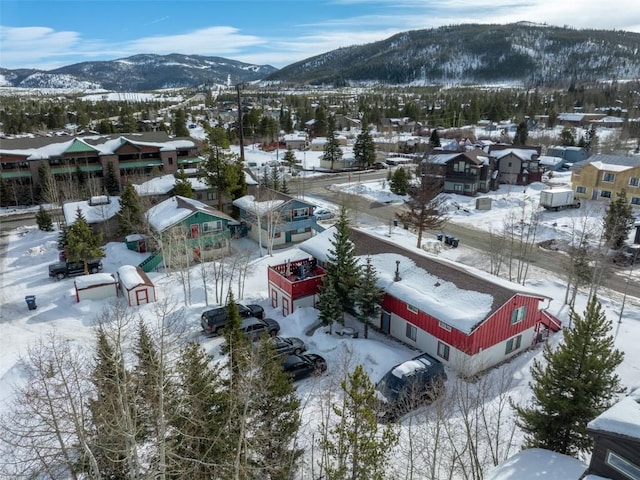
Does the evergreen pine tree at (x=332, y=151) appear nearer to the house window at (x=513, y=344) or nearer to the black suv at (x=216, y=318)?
the black suv at (x=216, y=318)

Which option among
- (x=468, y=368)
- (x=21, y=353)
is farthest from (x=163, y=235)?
(x=468, y=368)

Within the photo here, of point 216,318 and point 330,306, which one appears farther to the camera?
point 216,318

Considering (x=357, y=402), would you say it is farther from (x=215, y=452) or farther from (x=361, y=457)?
(x=215, y=452)

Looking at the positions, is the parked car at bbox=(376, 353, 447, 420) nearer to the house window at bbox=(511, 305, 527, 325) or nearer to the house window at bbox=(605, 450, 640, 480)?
the house window at bbox=(511, 305, 527, 325)

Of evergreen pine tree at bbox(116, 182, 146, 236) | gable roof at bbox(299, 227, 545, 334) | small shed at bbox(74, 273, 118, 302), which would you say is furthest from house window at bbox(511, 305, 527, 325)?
evergreen pine tree at bbox(116, 182, 146, 236)

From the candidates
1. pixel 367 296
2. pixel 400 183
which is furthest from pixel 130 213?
pixel 400 183

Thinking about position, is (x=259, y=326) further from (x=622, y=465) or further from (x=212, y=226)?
(x=622, y=465)

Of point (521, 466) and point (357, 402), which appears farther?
point (521, 466)
